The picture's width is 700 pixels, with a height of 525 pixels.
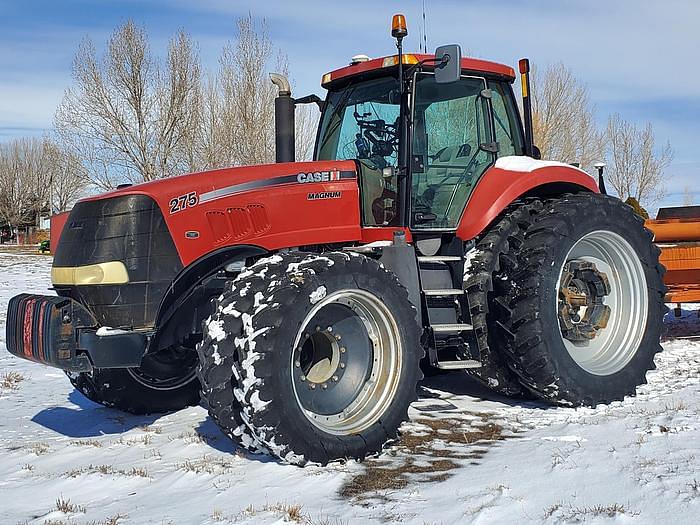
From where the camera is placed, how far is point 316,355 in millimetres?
5055

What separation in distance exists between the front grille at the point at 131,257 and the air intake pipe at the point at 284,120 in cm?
174

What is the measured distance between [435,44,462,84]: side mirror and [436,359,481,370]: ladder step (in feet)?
6.08

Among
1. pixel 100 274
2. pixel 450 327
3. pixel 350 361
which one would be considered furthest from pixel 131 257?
pixel 450 327

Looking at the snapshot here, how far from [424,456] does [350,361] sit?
734mm

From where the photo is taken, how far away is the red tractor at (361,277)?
4.50 metres

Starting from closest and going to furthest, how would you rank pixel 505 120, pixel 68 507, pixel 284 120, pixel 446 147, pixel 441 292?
pixel 68 507, pixel 441 292, pixel 446 147, pixel 284 120, pixel 505 120

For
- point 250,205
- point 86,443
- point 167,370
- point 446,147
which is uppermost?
point 446,147

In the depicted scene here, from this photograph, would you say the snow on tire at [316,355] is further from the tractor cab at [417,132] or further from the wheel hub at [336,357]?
the tractor cab at [417,132]

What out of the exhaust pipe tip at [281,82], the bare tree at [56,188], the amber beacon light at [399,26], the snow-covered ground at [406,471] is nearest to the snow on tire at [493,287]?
the snow-covered ground at [406,471]

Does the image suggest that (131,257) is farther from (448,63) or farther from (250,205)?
(448,63)

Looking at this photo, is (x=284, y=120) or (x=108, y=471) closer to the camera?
(x=108, y=471)

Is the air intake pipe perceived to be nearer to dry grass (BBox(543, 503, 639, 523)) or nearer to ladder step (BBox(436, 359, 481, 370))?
ladder step (BBox(436, 359, 481, 370))

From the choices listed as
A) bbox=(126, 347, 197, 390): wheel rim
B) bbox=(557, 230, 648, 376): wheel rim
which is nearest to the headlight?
bbox=(126, 347, 197, 390): wheel rim

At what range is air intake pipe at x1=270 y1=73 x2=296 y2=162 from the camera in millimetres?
6117
